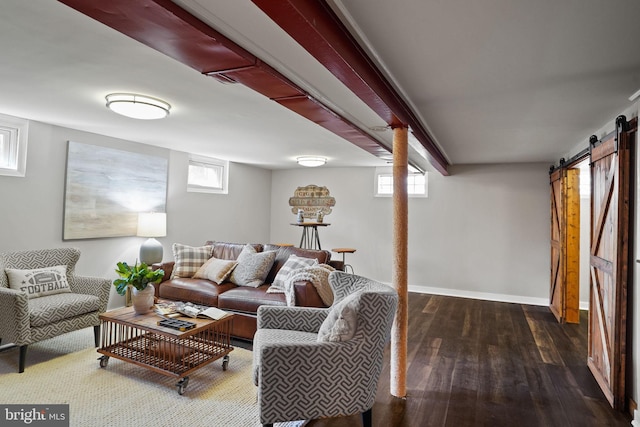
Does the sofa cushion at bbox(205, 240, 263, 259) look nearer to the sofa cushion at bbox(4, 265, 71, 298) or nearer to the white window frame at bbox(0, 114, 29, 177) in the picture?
the sofa cushion at bbox(4, 265, 71, 298)

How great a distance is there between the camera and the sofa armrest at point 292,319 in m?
2.65

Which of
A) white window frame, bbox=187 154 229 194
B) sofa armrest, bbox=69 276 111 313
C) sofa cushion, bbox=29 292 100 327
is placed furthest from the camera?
white window frame, bbox=187 154 229 194

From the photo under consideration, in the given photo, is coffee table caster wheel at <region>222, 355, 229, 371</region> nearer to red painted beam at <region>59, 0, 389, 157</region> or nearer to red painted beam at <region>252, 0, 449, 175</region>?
red painted beam at <region>59, 0, 389, 157</region>

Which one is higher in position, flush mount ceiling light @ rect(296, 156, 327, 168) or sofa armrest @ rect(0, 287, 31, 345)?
flush mount ceiling light @ rect(296, 156, 327, 168)

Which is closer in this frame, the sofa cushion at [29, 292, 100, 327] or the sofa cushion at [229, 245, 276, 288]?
the sofa cushion at [29, 292, 100, 327]

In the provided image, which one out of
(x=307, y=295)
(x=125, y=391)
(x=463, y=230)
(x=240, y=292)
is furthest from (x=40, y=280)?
(x=463, y=230)

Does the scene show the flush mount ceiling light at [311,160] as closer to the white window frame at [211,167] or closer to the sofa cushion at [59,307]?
the white window frame at [211,167]

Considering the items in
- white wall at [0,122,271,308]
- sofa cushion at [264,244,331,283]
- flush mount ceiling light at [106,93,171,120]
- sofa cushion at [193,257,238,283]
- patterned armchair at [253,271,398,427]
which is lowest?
patterned armchair at [253,271,398,427]

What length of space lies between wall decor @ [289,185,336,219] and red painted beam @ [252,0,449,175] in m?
4.56

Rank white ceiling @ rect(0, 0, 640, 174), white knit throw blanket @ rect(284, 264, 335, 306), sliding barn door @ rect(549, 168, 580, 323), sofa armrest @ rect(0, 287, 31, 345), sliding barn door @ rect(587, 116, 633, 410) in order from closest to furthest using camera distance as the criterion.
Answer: white ceiling @ rect(0, 0, 640, 174), sliding barn door @ rect(587, 116, 633, 410), sofa armrest @ rect(0, 287, 31, 345), white knit throw blanket @ rect(284, 264, 335, 306), sliding barn door @ rect(549, 168, 580, 323)

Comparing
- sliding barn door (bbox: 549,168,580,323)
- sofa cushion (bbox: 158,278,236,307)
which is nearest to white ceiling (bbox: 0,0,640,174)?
sliding barn door (bbox: 549,168,580,323)

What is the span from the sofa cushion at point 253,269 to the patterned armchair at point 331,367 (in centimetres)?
199

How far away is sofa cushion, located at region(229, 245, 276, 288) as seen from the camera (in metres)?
4.12

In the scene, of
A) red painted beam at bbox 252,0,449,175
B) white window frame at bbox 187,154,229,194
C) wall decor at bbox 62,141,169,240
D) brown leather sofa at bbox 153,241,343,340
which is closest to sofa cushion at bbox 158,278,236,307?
brown leather sofa at bbox 153,241,343,340
